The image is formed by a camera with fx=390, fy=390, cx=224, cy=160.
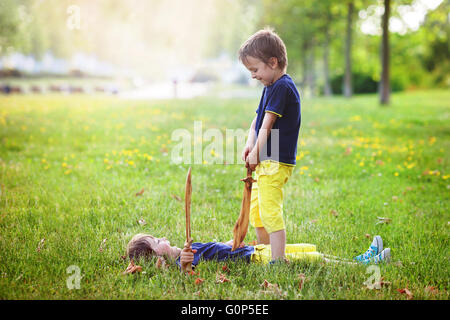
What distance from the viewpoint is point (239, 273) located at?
324cm

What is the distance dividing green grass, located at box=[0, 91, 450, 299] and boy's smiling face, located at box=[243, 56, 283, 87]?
1592 millimetres

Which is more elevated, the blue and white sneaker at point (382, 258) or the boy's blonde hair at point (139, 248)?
the boy's blonde hair at point (139, 248)

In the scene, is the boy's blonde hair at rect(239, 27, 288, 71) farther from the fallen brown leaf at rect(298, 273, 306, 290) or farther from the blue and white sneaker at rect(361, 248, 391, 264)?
the blue and white sneaker at rect(361, 248, 391, 264)

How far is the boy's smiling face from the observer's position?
127 inches

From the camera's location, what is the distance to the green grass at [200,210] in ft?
10.0

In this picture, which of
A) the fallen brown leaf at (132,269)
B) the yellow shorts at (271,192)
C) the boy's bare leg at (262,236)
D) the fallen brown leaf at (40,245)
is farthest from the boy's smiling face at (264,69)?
the fallen brown leaf at (40,245)

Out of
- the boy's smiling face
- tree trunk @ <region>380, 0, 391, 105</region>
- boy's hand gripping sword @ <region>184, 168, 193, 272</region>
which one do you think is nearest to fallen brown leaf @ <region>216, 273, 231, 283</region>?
boy's hand gripping sword @ <region>184, 168, 193, 272</region>

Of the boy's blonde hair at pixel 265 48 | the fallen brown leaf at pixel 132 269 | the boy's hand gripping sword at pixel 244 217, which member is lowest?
the fallen brown leaf at pixel 132 269

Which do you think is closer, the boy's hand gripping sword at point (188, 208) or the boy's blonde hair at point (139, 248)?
the boy's hand gripping sword at point (188, 208)

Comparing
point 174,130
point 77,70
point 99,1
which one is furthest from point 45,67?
point 174,130

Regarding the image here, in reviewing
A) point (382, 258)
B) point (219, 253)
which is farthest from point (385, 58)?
point (219, 253)

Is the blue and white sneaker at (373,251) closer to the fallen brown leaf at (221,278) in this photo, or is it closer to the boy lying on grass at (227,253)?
the boy lying on grass at (227,253)

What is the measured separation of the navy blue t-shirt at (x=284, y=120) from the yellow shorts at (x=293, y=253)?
817 millimetres

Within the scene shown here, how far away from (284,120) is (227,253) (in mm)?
1280
